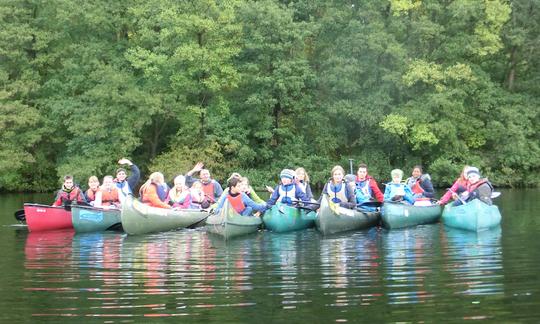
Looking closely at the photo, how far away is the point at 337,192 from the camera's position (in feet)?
56.3

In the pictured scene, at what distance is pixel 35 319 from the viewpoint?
27.9ft

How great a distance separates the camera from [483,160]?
1385 inches

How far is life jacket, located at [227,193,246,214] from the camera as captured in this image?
17028mm

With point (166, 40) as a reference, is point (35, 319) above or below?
below

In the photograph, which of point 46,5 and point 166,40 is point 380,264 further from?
point 46,5

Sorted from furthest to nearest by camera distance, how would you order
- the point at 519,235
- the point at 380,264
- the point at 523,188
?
1. the point at 523,188
2. the point at 519,235
3. the point at 380,264

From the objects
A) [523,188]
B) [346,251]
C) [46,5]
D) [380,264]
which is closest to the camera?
[380,264]

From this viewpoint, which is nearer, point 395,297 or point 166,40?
point 395,297

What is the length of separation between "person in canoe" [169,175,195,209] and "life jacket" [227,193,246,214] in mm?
1885

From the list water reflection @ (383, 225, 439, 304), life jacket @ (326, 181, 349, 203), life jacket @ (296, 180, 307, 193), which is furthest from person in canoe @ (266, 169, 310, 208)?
water reflection @ (383, 225, 439, 304)

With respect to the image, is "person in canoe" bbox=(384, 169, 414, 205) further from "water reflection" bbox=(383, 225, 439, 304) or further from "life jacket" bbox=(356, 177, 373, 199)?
"water reflection" bbox=(383, 225, 439, 304)

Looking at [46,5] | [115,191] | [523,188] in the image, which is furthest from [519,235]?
[46,5]

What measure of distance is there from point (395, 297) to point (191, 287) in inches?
93.8

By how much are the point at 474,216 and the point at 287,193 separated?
11.8 feet
